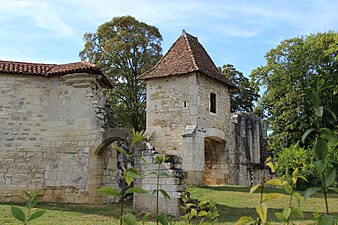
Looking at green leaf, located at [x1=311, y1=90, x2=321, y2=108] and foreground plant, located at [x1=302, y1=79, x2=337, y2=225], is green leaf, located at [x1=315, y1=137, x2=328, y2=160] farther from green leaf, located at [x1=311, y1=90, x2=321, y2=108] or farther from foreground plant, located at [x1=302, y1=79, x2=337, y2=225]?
green leaf, located at [x1=311, y1=90, x2=321, y2=108]

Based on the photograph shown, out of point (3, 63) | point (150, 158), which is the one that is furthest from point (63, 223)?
point (3, 63)

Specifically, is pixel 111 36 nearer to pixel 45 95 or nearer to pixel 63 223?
pixel 45 95

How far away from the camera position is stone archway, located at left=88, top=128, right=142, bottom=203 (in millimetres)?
13539

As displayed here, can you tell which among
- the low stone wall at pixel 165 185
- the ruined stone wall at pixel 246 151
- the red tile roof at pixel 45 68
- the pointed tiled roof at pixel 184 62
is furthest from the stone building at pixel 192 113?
the low stone wall at pixel 165 185

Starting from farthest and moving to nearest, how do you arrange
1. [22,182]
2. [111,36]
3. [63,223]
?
[111,36]
[22,182]
[63,223]

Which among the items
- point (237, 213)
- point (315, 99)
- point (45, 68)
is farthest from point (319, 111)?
point (45, 68)

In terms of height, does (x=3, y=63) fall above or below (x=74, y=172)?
above

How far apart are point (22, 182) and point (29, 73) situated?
3999mm

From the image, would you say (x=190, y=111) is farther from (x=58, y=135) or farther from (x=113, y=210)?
(x=113, y=210)

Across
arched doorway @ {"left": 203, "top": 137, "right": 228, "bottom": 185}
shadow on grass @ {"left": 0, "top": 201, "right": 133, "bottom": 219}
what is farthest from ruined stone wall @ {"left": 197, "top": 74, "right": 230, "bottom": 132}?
shadow on grass @ {"left": 0, "top": 201, "right": 133, "bottom": 219}

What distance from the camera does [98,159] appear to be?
14.2 meters

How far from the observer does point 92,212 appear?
11.6m

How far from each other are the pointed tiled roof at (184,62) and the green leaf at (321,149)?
17909mm

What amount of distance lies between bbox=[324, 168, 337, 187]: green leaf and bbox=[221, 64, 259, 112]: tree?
1445 inches
